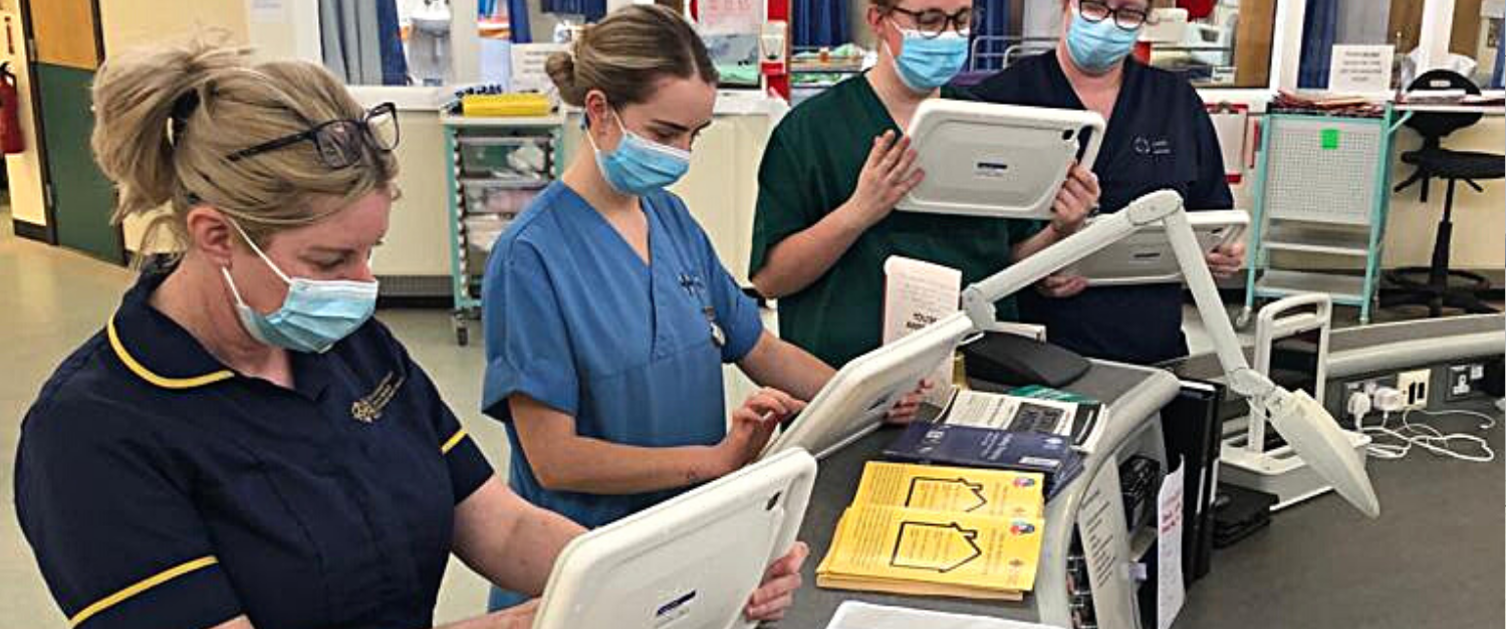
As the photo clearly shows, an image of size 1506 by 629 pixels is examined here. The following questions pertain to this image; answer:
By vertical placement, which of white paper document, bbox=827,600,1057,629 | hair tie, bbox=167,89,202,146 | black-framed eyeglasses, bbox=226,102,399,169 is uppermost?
hair tie, bbox=167,89,202,146

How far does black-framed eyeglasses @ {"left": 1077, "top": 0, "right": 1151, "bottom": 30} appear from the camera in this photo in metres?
2.39

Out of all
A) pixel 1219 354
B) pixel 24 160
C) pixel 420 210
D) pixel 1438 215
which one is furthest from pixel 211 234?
pixel 24 160

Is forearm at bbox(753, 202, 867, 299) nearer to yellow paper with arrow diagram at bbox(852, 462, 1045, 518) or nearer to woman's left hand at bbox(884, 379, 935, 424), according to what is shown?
woman's left hand at bbox(884, 379, 935, 424)

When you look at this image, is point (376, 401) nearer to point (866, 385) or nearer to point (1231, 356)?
point (866, 385)

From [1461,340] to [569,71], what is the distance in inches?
81.1

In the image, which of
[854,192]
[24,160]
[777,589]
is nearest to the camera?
[777,589]

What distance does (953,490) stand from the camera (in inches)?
65.5

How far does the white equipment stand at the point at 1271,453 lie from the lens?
2275 millimetres

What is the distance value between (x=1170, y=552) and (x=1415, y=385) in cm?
119

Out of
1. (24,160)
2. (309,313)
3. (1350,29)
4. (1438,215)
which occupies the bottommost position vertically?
(1438,215)

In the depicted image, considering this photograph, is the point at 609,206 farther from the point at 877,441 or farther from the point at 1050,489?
the point at 1050,489

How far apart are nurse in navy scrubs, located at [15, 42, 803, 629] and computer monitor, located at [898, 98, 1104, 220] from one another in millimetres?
866

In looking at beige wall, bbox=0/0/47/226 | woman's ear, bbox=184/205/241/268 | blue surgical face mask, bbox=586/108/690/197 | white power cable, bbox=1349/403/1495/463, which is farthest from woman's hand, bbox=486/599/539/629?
Answer: beige wall, bbox=0/0/47/226

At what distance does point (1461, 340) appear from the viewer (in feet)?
9.33
